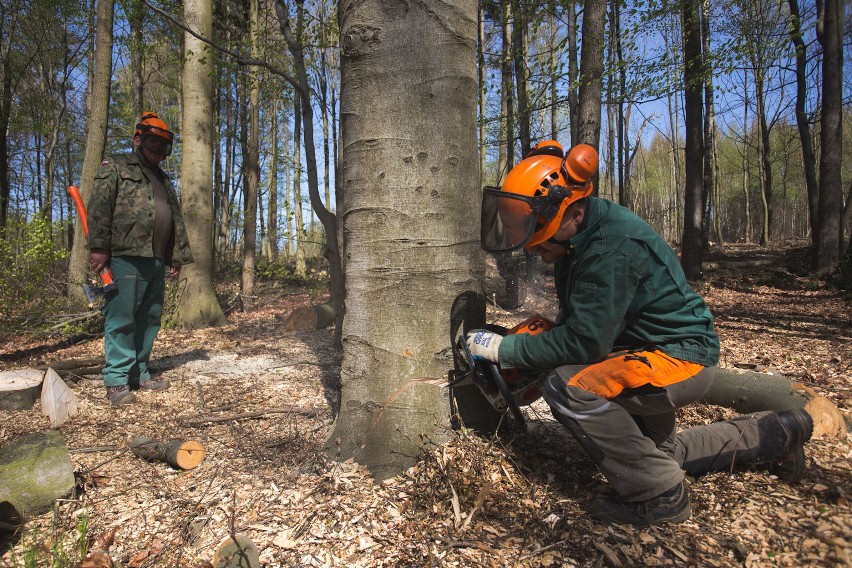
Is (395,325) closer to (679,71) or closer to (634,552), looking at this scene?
(634,552)

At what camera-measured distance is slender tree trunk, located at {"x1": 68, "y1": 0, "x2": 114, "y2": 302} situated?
26.1 ft

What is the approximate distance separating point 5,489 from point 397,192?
2.23 meters

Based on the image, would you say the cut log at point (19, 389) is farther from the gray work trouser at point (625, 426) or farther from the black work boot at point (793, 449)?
the black work boot at point (793, 449)

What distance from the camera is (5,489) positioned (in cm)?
217

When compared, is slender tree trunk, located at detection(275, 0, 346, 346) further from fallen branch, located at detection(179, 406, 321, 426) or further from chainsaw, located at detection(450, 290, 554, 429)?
chainsaw, located at detection(450, 290, 554, 429)

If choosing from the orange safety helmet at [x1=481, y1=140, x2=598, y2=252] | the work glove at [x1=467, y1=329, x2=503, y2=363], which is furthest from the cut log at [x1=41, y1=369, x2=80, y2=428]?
the orange safety helmet at [x1=481, y1=140, x2=598, y2=252]

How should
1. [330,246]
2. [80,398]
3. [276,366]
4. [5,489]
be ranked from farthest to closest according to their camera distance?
[330,246] → [276,366] → [80,398] → [5,489]

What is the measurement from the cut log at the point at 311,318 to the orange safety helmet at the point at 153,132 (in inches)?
149

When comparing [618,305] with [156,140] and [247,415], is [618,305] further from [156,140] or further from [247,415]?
[156,140]

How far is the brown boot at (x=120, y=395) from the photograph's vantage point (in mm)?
3718

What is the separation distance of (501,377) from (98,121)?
347 inches

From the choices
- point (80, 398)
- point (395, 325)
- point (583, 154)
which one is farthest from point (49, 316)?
point (583, 154)

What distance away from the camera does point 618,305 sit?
1918 mm

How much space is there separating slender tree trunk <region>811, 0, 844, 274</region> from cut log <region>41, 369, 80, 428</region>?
12.9 metres
